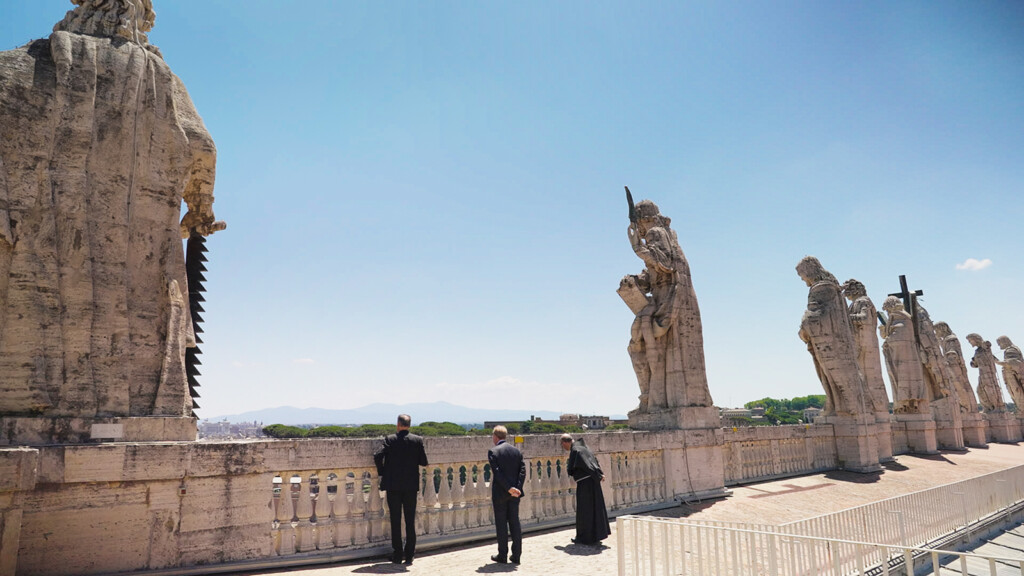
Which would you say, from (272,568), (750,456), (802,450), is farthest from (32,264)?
(802,450)

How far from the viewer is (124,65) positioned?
649 cm

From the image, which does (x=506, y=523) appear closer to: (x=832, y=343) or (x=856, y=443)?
(x=856, y=443)

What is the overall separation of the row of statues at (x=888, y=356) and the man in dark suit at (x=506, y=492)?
38.7ft

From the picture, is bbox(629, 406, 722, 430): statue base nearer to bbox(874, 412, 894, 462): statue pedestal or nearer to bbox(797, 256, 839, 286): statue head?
bbox(797, 256, 839, 286): statue head

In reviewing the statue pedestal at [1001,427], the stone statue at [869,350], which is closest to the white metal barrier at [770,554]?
the stone statue at [869,350]

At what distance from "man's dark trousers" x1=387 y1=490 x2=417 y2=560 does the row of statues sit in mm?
12830

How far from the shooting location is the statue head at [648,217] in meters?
11.8

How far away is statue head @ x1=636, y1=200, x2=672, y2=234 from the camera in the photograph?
1175 cm

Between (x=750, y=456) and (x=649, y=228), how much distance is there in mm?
5452

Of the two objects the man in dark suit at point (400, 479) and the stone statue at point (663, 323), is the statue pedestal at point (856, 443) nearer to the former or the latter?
the stone statue at point (663, 323)

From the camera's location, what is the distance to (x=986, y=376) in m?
26.8

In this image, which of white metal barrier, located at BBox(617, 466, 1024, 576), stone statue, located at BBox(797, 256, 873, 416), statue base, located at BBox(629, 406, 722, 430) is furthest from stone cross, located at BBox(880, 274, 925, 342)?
statue base, located at BBox(629, 406, 722, 430)

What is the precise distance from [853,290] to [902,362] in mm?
3951

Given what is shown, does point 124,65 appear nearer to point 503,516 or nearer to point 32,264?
point 32,264
